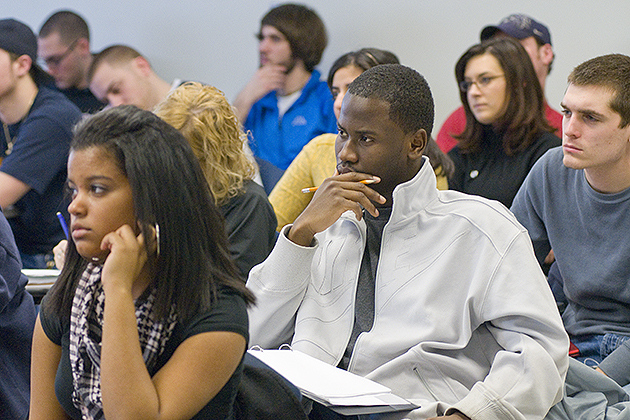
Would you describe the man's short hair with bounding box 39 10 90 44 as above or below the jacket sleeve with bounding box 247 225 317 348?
above

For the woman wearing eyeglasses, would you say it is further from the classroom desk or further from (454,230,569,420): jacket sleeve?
the classroom desk

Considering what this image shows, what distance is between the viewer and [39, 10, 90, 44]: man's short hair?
3740 millimetres

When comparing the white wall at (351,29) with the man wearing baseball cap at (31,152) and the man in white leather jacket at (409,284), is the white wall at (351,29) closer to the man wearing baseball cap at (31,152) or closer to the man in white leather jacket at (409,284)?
the man wearing baseball cap at (31,152)

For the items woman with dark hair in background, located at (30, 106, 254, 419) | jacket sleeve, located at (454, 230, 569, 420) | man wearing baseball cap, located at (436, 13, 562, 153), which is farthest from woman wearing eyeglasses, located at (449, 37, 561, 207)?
woman with dark hair in background, located at (30, 106, 254, 419)

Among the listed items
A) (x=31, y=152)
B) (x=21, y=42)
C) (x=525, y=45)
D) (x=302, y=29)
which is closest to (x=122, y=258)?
(x=31, y=152)

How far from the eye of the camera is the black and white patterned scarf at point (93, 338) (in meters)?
0.98

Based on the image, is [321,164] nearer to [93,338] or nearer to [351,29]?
[351,29]

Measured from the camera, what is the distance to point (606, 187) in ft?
5.65

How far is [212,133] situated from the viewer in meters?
1.82

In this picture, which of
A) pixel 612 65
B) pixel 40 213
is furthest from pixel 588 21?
pixel 40 213

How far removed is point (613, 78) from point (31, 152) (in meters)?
2.01

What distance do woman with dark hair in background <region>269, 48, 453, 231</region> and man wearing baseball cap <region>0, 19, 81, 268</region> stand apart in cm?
83

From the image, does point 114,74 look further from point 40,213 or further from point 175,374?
point 175,374

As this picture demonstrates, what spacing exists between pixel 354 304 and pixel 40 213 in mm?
1641
